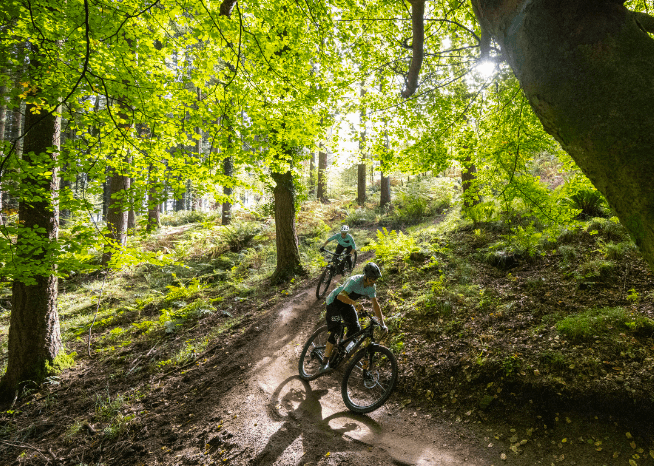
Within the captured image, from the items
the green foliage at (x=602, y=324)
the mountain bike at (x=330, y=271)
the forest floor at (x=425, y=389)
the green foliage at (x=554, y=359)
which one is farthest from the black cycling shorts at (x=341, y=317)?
the mountain bike at (x=330, y=271)

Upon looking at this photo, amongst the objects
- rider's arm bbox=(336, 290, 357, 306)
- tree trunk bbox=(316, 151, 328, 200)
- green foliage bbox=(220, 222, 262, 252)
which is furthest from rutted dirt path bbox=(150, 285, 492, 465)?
tree trunk bbox=(316, 151, 328, 200)

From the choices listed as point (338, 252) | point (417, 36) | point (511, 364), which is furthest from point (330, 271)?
point (417, 36)

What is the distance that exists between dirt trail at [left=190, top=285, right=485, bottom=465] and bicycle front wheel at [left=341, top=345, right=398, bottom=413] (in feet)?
0.66

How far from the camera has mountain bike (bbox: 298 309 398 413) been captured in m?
4.80

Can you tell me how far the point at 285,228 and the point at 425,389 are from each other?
7.25 meters

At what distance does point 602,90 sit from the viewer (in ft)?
5.56

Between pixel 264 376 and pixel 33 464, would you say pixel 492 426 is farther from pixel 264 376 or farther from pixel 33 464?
pixel 33 464

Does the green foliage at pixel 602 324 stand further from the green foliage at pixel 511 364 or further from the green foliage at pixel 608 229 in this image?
the green foliage at pixel 608 229

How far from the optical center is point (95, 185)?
5059mm

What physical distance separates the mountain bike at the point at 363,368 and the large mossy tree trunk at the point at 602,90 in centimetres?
357

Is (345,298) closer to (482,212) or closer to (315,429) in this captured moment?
(315,429)

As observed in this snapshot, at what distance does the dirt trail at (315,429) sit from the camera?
3.87 m

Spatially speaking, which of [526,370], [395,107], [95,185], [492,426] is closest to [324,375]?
[492,426]

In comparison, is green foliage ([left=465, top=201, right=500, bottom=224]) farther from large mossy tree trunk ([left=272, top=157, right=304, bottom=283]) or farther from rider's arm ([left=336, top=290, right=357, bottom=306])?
rider's arm ([left=336, top=290, right=357, bottom=306])
